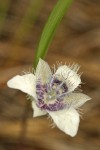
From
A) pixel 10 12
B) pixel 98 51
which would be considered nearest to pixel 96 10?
pixel 98 51

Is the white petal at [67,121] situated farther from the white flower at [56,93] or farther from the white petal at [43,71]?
the white petal at [43,71]

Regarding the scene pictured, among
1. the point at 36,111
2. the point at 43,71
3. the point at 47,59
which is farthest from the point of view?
the point at 47,59

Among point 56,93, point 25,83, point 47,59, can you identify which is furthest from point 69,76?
point 47,59

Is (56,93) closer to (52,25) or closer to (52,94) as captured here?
(52,94)

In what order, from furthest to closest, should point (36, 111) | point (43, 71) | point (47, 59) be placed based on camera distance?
point (47, 59) < point (43, 71) < point (36, 111)

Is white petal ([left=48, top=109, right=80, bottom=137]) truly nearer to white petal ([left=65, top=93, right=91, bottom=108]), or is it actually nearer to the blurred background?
white petal ([left=65, top=93, right=91, bottom=108])

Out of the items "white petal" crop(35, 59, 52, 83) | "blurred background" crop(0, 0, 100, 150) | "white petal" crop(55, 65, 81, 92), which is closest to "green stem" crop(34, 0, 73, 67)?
"white petal" crop(35, 59, 52, 83)

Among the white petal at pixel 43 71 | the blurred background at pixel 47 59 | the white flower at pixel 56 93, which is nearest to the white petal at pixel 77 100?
the white flower at pixel 56 93
